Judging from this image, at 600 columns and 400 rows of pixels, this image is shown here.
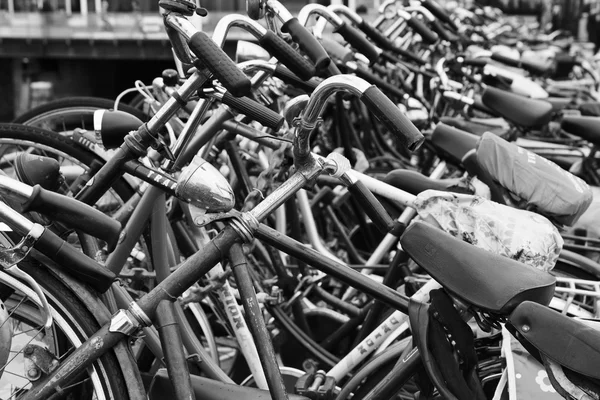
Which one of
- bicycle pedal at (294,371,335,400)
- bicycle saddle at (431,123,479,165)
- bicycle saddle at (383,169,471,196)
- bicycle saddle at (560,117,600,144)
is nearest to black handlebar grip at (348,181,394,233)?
bicycle pedal at (294,371,335,400)

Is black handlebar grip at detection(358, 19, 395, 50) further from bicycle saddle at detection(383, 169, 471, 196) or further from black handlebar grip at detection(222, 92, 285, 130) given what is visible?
black handlebar grip at detection(222, 92, 285, 130)

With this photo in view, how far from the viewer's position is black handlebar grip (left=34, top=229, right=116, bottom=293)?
207 cm

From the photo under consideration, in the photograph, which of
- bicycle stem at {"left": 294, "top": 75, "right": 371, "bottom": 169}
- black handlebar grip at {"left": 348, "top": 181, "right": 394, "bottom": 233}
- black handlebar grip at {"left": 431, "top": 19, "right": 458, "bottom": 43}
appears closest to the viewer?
bicycle stem at {"left": 294, "top": 75, "right": 371, "bottom": 169}

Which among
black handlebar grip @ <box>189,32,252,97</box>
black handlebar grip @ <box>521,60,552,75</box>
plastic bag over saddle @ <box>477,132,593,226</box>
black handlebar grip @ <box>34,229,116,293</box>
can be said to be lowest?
black handlebar grip @ <box>521,60,552,75</box>

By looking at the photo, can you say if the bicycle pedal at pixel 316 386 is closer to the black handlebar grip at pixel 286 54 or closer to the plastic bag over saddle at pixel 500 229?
the plastic bag over saddle at pixel 500 229

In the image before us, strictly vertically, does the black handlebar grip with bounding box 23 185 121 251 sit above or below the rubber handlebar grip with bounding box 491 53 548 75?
above

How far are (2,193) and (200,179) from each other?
1.63 ft

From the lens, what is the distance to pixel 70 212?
2.08 m

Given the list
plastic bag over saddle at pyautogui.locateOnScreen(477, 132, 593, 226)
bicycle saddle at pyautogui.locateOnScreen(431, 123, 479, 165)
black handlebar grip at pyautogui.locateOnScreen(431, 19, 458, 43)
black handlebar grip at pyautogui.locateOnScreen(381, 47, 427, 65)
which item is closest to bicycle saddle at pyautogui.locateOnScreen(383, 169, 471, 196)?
plastic bag over saddle at pyautogui.locateOnScreen(477, 132, 593, 226)

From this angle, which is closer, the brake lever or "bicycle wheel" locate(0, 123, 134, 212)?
the brake lever

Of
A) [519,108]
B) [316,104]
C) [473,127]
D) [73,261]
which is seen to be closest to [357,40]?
[519,108]

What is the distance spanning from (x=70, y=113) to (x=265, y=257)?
3.45 feet

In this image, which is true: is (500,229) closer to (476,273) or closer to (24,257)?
(476,273)

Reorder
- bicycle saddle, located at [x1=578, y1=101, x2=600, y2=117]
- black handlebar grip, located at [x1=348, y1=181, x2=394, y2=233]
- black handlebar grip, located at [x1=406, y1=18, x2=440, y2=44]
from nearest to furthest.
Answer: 1. black handlebar grip, located at [x1=348, y1=181, x2=394, y2=233]
2. black handlebar grip, located at [x1=406, y1=18, x2=440, y2=44]
3. bicycle saddle, located at [x1=578, y1=101, x2=600, y2=117]
